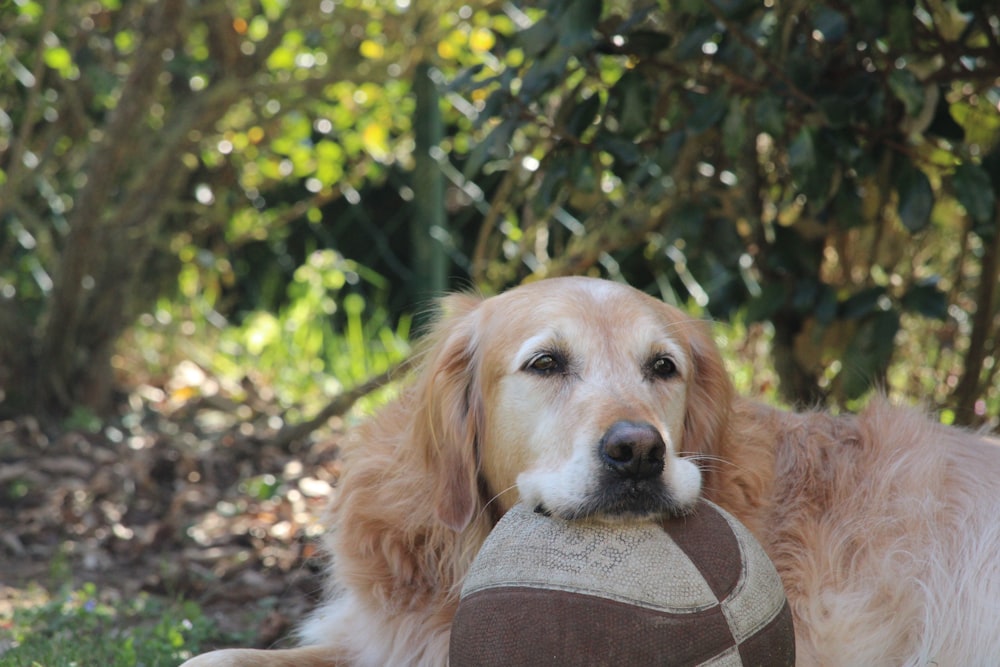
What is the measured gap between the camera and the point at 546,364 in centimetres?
286

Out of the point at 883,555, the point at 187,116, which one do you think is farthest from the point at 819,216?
the point at 187,116

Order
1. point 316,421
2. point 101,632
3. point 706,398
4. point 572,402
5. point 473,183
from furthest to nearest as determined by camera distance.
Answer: point 473,183 → point 316,421 → point 101,632 → point 706,398 → point 572,402

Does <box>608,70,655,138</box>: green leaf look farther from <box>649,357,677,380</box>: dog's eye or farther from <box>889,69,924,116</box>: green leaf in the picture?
<box>649,357,677,380</box>: dog's eye

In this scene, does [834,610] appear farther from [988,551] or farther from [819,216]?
[819,216]

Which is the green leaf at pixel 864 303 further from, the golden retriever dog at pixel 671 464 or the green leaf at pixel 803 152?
the golden retriever dog at pixel 671 464

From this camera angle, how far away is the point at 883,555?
2.96 m

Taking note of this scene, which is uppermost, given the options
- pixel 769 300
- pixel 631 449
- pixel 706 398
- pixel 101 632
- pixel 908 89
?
pixel 908 89

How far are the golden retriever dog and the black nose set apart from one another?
0.21ft

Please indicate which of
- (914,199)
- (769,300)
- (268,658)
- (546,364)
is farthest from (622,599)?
(769,300)

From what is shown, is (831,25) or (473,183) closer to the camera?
(831,25)

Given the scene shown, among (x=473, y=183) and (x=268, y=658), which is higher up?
(x=268, y=658)

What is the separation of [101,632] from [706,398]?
1.99 meters

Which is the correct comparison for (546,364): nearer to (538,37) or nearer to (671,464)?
(671,464)

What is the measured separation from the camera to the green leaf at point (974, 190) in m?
3.65
